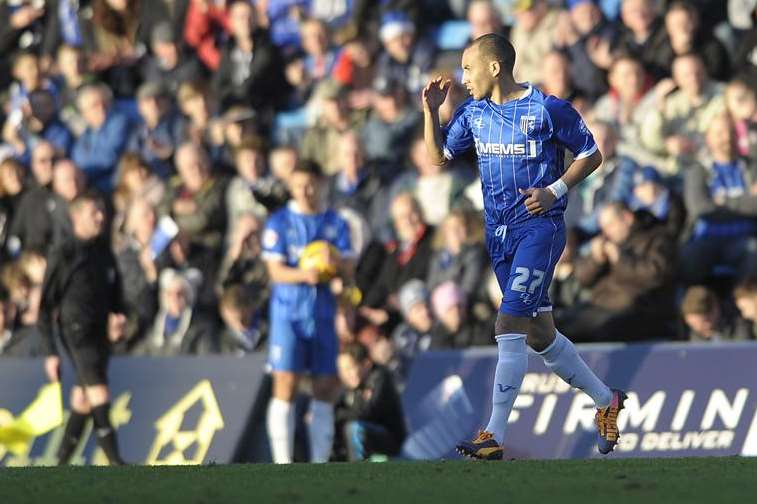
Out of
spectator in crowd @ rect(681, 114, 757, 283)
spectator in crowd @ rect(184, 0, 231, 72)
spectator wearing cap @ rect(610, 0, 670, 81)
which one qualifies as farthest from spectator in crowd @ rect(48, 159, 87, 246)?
spectator in crowd @ rect(681, 114, 757, 283)

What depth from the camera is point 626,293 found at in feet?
40.4

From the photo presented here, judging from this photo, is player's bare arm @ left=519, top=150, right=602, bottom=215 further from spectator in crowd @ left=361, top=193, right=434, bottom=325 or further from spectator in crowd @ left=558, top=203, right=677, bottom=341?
spectator in crowd @ left=361, top=193, right=434, bottom=325

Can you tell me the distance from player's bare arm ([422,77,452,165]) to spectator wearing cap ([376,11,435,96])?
6.27 m

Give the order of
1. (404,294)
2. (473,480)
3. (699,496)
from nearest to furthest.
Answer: (699,496) < (473,480) < (404,294)

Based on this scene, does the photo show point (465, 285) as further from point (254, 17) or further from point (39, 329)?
point (254, 17)

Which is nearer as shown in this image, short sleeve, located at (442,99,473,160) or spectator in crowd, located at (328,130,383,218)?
short sleeve, located at (442,99,473,160)

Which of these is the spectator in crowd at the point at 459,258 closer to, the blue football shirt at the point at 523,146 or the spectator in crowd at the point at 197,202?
the spectator in crowd at the point at 197,202

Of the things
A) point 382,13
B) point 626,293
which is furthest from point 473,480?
point 382,13

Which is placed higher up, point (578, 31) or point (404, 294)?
point (578, 31)

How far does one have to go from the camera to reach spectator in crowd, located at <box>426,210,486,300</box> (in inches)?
513

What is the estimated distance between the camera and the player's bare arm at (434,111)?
892cm

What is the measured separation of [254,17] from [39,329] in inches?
179

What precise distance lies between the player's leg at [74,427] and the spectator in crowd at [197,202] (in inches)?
78.6

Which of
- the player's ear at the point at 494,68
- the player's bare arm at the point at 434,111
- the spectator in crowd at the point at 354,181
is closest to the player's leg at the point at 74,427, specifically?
the spectator in crowd at the point at 354,181
